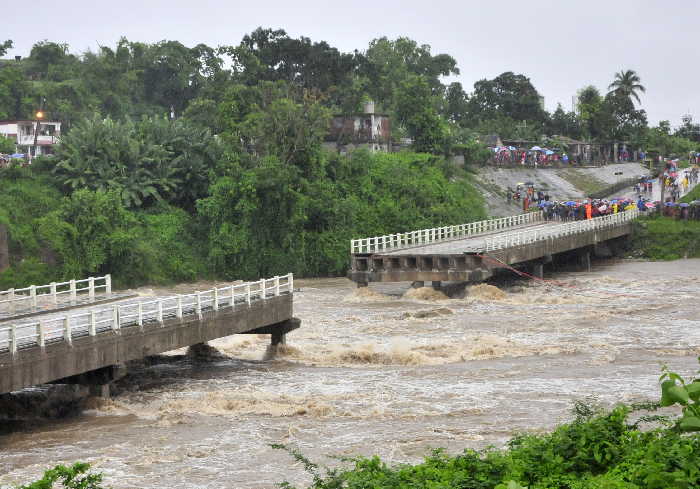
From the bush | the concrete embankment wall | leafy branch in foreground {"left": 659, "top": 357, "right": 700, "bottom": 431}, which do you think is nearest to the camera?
leafy branch in foreground {"left": 659, "top": 357, "right": 700, "bottom": 431}

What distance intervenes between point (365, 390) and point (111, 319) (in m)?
6.62

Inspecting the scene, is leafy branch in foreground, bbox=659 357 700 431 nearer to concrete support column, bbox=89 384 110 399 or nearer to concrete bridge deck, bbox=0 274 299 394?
concrete bridge deck, bbox=0 274 299 394

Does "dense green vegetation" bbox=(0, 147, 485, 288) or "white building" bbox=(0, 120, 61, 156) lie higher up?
"white building" bbox=(0, 120, 61, 156)

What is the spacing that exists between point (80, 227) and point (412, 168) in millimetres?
26950

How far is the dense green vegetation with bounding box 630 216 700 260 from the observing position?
68438 millimetres

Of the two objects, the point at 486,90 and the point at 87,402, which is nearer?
the point at 87,402

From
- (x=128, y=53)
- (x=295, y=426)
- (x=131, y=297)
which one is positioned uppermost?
(x=128, y=53)

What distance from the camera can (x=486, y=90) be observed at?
126438 millimetres

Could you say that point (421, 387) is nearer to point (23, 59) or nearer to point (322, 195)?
point (322, 195)

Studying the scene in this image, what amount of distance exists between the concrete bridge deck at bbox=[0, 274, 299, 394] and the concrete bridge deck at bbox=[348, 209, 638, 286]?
1631 centimetres

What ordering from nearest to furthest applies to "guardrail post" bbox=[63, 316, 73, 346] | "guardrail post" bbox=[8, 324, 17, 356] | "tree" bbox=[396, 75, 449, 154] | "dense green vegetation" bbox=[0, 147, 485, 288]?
1. "guardrail post" bbox=[8, 324, 17, 356]
2. "guardrail post" bbox=[63, 316, 73, 346]
3. "dense green vegetation" bbox=[0, 147, 485, 288]
4. "tree" bbox=[396, 75, 449, 154]

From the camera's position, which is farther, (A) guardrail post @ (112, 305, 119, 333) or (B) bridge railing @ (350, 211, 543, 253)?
(B) bridge railing @ (350, 211, 543, 253)

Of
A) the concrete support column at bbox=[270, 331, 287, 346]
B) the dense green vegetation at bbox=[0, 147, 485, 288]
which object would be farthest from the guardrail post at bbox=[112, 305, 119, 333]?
the dense green vegetation at bbox=[0, 147, 485, 288]

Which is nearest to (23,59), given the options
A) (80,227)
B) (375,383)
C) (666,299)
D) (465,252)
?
(80,227)
